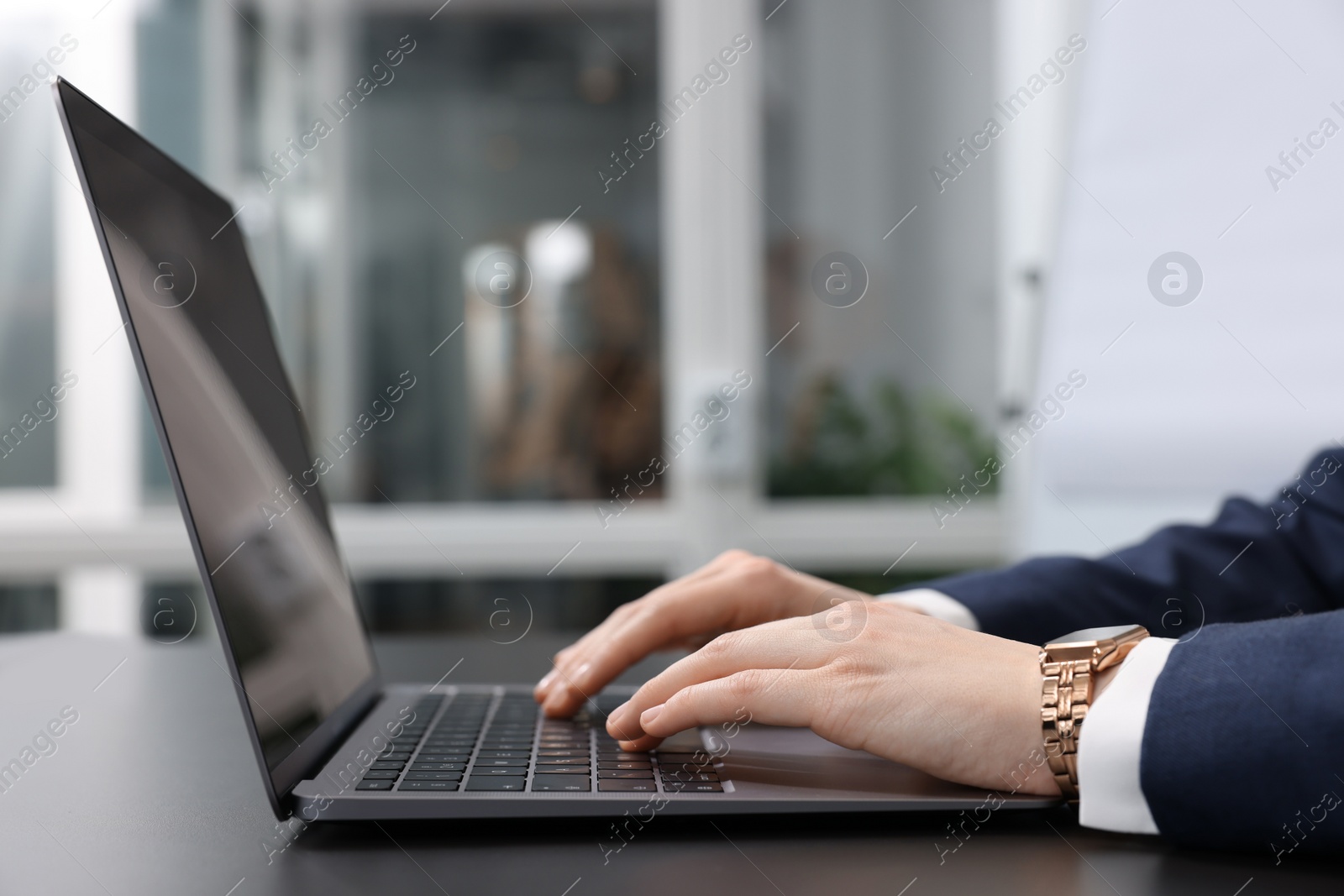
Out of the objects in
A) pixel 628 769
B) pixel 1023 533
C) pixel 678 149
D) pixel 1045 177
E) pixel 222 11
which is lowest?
pixel 1023 533

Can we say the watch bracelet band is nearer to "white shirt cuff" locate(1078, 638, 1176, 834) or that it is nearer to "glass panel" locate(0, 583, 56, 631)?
"white shirt cuff" locate(1078, 638, 1176, 834)

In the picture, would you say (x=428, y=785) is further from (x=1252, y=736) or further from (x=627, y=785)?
(x=1252, y=736)

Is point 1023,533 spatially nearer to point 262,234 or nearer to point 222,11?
point 262,234

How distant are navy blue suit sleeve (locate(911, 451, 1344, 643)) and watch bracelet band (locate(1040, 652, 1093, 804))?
277mm

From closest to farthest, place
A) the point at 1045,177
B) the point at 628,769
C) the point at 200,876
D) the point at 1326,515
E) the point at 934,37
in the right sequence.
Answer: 1. the point at 200,876
2. the point at 628,769
3. the point at 1326,515
4. the point at 1045,177
5. the point at 934,37

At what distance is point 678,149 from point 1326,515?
1901 mm

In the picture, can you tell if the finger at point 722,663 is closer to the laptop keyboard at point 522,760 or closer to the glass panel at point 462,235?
the laptop keyboard at point 522,760

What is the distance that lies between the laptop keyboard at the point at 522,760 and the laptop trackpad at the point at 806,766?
18mm

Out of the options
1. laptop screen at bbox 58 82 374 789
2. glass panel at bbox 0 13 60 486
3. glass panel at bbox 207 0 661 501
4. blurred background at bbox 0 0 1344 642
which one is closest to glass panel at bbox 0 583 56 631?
blurred background at bbox 0 0 1344 642

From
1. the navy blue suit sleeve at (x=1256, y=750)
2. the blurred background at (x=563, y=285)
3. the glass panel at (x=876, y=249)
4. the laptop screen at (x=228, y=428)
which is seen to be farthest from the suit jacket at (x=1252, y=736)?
the glass panel at (x=876, y=249)

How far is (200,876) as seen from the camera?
40cm

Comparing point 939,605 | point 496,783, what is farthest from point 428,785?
point 939,605

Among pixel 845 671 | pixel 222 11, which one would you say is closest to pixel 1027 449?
pixel 845 671

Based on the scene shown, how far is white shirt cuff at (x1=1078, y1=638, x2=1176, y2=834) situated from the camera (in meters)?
0.45
